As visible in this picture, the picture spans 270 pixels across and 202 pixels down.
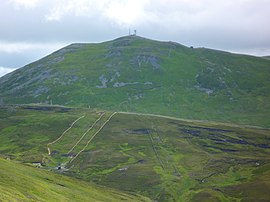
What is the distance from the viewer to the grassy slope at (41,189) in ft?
316

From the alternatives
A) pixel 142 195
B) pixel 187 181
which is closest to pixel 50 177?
pixel 142 195

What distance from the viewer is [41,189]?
10981 centimetres

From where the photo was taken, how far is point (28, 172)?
138 metres

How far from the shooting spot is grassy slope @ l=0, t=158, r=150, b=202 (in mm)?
96188

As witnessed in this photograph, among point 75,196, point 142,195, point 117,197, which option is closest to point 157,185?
point 142,195

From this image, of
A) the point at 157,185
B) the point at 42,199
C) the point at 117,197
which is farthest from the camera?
the point at 157,185

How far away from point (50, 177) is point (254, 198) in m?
77.0

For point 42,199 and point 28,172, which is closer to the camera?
point 42,199

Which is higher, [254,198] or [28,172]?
[28,172]

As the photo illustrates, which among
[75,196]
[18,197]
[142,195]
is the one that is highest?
[18,197]

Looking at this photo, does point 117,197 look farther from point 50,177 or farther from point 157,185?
point 157,185

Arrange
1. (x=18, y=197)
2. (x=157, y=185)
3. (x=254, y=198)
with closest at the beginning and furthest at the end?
(x=18, y=197), (x=254, y=198), (x=157, y=185)

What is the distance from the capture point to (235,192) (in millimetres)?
177000

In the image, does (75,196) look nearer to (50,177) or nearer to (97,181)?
(50,177)
